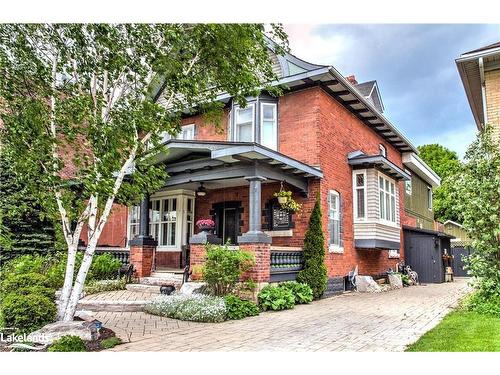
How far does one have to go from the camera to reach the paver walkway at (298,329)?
210 inches

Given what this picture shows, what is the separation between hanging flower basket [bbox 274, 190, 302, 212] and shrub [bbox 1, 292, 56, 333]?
5748mm

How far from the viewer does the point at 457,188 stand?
27.1 feet

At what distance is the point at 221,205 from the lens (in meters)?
12.5

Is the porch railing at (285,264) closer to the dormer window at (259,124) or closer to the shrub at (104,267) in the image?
the dormer window at (259,124)

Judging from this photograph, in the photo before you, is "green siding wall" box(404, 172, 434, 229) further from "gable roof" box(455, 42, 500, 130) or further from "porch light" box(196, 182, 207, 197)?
"porch light" box(196, 182, 207, 197)

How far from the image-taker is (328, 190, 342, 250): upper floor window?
11.4 meters

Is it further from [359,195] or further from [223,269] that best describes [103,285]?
[359,195]

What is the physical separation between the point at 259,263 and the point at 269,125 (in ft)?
14.8

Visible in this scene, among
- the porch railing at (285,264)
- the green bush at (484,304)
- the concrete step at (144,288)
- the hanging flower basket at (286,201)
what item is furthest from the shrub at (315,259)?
the concrete step at (144,288)

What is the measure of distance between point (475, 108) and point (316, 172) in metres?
4.98

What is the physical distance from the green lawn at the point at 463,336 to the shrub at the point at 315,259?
3.54m

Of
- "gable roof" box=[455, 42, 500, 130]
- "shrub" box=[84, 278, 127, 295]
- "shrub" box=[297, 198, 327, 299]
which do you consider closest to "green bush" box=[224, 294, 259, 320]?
"shrub" box=[297, 198, 327, 299]
